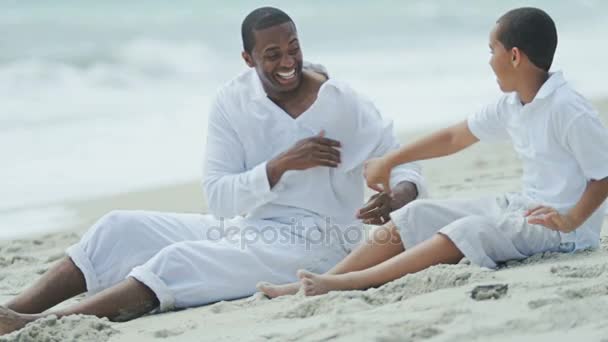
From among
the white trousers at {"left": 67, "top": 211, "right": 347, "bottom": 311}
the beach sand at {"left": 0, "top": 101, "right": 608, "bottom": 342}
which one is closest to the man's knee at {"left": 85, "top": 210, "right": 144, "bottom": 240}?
the white trousers at {"left": 67, "top": 211, "right": 347, "bottom": 311}

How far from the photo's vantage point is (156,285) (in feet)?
13.0

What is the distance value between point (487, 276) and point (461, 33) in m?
15.3

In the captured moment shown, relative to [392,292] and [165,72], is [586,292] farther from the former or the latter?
[165,72]

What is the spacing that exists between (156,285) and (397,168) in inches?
40.5

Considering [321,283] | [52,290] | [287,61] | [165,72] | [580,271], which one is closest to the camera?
[580,271]

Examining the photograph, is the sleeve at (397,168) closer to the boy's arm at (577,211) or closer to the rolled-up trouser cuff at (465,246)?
the rolled-up trouser cuff at (465,246)

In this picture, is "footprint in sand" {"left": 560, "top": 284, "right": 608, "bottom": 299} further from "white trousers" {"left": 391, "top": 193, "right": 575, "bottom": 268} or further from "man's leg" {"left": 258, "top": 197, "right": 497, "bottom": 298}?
"man's leg" {"left": 258, "top": 197, "right": 497, "bottom": 298}

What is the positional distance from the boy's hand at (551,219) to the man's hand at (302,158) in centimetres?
86

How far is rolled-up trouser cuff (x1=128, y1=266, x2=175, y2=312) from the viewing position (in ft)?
13.0

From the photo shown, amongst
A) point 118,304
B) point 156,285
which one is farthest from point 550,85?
point 118,304

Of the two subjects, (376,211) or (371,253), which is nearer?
(371,253)

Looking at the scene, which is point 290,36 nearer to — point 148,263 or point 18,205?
point 148,263

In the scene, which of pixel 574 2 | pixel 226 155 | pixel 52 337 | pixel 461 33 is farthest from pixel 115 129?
pixel 574 2

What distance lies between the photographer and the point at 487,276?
3561 mm
